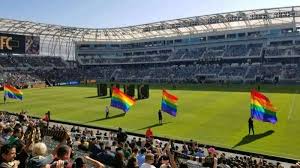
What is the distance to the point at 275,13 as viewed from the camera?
283 feet

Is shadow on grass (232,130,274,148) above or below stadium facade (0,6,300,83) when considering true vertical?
below

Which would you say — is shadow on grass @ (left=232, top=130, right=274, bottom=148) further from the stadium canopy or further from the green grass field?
the stadium canopy

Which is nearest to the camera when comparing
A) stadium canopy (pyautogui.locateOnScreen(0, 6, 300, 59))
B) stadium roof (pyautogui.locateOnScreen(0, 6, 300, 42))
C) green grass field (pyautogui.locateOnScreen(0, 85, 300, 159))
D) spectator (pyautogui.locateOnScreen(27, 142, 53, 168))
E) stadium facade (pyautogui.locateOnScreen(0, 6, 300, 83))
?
spectator (pyautogui.locateOnScreen(27, 142, 53, 168))

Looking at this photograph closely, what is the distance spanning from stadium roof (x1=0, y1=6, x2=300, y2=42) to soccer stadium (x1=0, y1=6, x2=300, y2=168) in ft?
1.12

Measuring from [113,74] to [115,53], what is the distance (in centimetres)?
1295

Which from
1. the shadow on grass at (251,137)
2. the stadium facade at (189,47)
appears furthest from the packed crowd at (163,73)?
the shadow on grass at (251,137)

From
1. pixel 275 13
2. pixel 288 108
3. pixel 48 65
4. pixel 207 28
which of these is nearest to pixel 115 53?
pixel 48 65

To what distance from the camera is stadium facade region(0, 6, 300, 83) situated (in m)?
94.4

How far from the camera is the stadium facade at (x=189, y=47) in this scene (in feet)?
310

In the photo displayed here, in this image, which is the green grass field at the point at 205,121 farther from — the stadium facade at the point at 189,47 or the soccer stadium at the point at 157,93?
the stadium facade at the point at 189,47

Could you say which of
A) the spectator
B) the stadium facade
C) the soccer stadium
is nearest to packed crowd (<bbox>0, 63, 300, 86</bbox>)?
the stadium facade

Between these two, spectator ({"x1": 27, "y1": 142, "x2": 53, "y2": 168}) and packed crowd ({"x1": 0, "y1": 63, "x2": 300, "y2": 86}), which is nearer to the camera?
spectator ({"x1": 27, "y1": 142, "x2": 53, "y2": 168})

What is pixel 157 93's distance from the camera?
217ft

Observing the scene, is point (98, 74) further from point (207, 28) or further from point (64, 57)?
point (207, 28)
